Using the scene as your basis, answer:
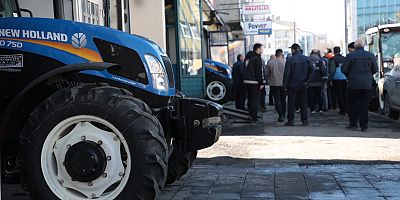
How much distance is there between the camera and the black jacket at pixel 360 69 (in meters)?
10.3

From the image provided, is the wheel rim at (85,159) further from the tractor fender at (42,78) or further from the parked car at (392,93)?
the parked car at (392,93)

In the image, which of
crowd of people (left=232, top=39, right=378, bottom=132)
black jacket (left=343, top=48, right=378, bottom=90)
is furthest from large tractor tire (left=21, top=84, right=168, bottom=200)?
crowd of people (left=232, top=39, right=378, bottom=132)

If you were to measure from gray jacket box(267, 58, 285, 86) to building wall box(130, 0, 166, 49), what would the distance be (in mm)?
2976

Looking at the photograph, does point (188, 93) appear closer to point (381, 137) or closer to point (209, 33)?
point (381, 137)

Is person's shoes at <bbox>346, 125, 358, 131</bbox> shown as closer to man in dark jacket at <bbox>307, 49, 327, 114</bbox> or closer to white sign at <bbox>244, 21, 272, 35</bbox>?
man in dark jacket at <bbox>307, 49, 327, 114</bbox>

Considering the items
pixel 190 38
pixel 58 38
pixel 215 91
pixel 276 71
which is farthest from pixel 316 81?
pixel 58 38

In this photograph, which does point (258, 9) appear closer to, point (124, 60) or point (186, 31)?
point (186, 31)

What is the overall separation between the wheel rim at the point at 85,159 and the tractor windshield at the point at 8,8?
5.68 ft

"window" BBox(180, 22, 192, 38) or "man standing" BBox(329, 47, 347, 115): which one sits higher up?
"window" BBox(180, 22, 192, 38)

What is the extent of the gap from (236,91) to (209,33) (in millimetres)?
8555

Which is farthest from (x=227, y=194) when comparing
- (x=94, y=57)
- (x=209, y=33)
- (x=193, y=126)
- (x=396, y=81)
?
(x=209, y=33)

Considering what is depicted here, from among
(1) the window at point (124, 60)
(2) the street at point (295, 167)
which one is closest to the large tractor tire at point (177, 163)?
(2) the street at point (295, 167)

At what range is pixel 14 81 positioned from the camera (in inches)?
179

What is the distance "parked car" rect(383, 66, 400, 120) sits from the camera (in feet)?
39.9
